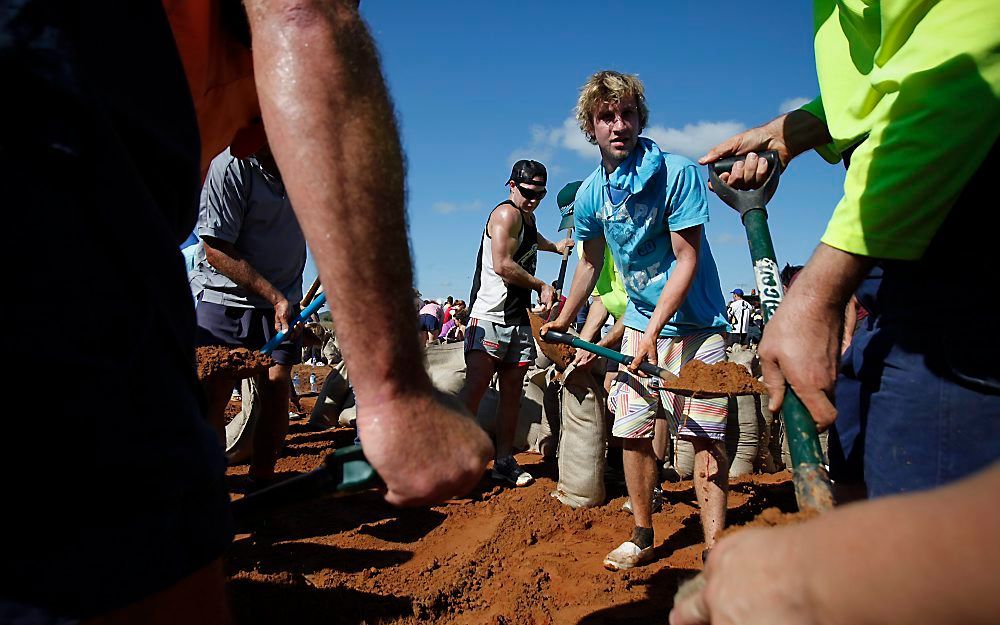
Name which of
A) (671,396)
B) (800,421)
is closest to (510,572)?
(671,396)

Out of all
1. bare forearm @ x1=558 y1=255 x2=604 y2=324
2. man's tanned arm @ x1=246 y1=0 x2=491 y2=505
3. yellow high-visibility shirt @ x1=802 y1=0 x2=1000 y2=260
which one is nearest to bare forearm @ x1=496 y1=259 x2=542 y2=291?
bare forearm @ x1=558 y1=255 x2=604 y2=324

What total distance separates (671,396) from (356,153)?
9.71 feet

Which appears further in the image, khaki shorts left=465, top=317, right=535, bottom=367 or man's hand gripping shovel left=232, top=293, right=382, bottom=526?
khaki shorts left=465, top=317, right=535, bottom=367

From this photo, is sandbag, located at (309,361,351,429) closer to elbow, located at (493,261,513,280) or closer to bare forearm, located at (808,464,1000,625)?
elbow, located at (493,261,513,280)

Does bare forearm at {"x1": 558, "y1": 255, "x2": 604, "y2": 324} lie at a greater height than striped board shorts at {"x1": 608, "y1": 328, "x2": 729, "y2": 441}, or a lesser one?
greater

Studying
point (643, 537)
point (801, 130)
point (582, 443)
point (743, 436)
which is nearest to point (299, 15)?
point (801, 130)

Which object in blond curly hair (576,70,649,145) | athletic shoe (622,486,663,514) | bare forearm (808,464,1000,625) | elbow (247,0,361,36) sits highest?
blond curly hair (576,70,649,145)

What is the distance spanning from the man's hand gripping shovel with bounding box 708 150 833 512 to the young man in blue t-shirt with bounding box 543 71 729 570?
139 centimetres

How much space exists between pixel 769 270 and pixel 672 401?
6.04 ft

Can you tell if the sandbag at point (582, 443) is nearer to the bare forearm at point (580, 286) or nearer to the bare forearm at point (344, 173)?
the bare forearm at point (580, 286)

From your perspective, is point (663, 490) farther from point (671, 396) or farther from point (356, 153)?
point (356, 153)

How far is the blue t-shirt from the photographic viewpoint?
11.0 ft

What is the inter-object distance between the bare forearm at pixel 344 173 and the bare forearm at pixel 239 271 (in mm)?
2907

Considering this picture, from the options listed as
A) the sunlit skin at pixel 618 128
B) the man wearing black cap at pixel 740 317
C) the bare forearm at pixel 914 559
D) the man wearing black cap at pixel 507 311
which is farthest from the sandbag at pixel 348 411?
the man wearing black cap at pixel 740 317
